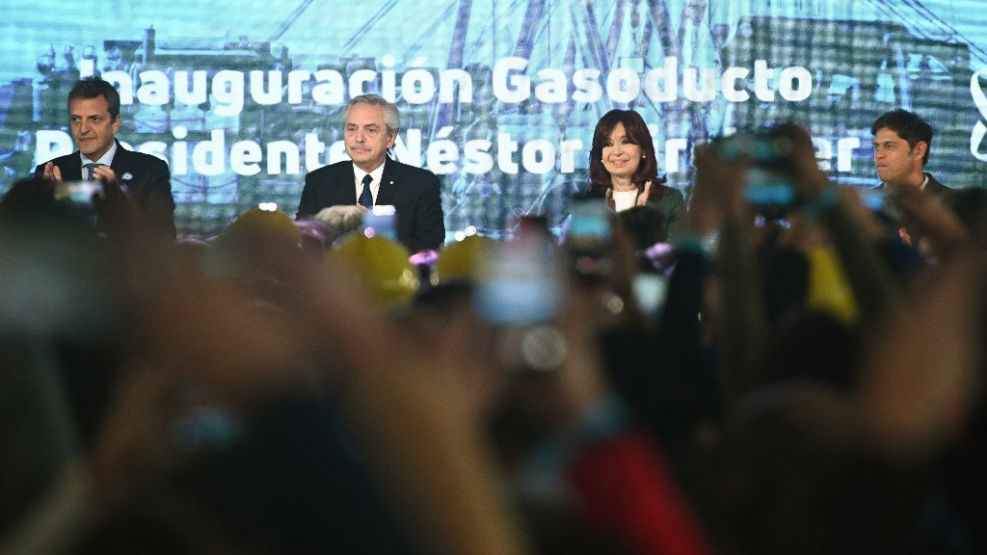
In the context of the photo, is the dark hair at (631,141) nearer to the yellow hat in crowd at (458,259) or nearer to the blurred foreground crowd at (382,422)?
the yellow hat in crowd at (458,259)

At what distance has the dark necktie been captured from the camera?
5.71 metres

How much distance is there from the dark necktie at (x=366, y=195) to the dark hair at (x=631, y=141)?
871 mm

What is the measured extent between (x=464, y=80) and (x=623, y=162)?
161 cm

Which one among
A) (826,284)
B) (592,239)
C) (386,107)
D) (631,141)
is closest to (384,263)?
(592,239)

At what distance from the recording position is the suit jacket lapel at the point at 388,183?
565cm

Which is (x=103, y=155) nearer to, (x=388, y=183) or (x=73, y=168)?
(x=73, y=168)

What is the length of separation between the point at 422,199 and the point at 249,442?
14.9ft

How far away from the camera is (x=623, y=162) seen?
5.53m

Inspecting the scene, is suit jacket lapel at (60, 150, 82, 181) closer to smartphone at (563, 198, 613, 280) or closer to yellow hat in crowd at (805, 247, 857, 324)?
smartphone at (563, 198, 613, 280)

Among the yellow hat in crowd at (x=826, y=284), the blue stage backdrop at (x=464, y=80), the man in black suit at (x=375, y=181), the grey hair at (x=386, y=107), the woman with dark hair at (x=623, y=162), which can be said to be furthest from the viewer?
the blue stage backdrop at (x=464, y=80)

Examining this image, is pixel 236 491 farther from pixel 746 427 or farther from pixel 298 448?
pixel 746 427

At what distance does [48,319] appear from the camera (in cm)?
102

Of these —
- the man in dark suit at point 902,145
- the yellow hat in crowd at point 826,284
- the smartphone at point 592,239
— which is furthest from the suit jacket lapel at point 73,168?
the yellow hat in crowd at point 826,284

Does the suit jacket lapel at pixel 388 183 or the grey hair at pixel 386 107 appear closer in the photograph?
the suit jacket lapel at pixel 388 183
